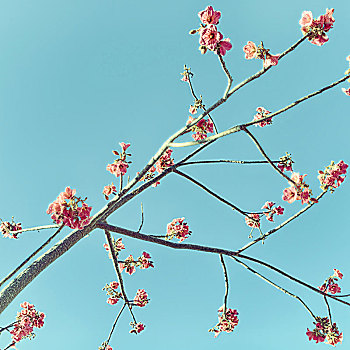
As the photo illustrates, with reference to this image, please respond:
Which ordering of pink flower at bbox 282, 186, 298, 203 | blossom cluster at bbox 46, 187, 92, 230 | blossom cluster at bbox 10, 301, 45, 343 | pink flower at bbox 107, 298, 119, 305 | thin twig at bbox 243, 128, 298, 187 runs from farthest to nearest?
1. pink flower at bbox 107, 298, 119, 305
2. blossom cluster at bbox 10, 301, 45, 343
3. pink flower at bbox 282, 186, 298, 203
4. thin twig at bbox 243, 128, 298, 187
5. blossom cluster at bbox 46, 187, 92, 230

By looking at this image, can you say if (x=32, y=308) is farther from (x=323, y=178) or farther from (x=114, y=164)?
(x=323, y=178)

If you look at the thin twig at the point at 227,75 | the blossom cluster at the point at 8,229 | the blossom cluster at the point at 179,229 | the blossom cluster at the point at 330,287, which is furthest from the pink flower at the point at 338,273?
the blossom cluster at the point at 8,229

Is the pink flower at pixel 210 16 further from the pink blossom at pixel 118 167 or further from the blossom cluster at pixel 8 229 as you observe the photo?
the blossom cluster at pixel 8 229

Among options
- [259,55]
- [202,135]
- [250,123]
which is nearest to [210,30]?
[259,55]

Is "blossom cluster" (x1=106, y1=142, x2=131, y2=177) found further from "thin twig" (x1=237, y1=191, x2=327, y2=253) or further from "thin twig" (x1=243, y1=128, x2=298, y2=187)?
"thin twig" (x1=237, y1=191, x2=327, y2=253)

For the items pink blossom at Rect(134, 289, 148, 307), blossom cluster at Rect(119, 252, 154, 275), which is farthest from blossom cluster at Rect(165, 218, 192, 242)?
pink blossom at Rect(134, 289, 148, 307)

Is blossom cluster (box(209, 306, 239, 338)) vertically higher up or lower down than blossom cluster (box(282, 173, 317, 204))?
lower down

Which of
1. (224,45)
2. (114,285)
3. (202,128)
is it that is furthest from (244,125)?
(114,285)
